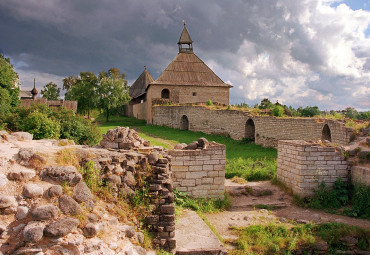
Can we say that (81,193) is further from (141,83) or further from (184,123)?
(141,83)

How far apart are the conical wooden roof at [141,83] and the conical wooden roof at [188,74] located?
9819 millimetres

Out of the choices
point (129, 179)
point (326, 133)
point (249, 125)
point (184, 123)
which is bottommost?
point (129, 179)

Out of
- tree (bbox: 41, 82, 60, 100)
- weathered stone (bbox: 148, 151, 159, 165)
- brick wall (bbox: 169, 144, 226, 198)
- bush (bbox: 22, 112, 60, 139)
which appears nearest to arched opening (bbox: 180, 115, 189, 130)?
bush (bbox: 22, 112, 60, 139)

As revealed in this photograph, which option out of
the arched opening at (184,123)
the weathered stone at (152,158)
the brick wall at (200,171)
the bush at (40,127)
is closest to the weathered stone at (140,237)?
the weathered stone at (152,158)

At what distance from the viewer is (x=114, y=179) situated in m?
4.91

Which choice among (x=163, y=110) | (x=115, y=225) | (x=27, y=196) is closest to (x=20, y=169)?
(x=27, y=196)

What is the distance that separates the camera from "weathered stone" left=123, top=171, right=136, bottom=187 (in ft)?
16.8

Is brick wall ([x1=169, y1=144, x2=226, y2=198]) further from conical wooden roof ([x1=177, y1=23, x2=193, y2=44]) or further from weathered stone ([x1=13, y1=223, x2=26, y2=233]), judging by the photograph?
conical wooden roof ([x1=177, y1=23, x2=193, y2=44])

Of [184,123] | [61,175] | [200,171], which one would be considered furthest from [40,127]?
[184,123]

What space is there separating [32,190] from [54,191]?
0.26 meters

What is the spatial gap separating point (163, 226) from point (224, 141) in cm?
1430

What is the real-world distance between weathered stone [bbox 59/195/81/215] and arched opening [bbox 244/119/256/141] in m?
15.5

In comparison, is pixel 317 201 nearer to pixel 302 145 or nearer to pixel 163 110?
pixel 302 145

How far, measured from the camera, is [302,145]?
862 centimetres
